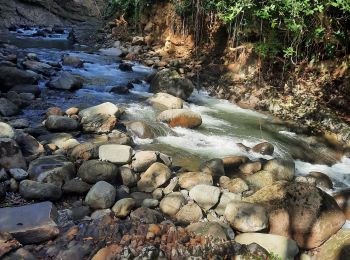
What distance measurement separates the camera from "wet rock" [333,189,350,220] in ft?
15.4

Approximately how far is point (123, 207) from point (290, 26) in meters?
4.97

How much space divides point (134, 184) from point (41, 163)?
1.17m

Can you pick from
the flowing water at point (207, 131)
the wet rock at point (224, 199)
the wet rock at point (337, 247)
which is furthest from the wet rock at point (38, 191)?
the wet rock at point (337, 247)

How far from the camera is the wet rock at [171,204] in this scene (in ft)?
14.0

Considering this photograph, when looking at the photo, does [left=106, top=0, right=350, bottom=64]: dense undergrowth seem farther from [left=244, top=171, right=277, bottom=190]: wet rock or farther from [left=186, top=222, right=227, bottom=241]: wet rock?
[left=186, top=222, right=227, bottom=241]: wet rock

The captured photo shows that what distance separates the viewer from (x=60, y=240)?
139 inches

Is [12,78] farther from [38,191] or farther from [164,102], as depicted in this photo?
[38,191]

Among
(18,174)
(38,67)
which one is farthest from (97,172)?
(38,67)

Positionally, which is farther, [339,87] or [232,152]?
[339,87]

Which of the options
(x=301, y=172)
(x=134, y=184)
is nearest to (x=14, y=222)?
(x=134, y=184)

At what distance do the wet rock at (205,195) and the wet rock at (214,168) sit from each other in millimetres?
615

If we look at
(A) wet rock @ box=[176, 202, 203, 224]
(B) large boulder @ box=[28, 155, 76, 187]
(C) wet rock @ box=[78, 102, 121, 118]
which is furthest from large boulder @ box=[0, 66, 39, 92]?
(A) wet rock @ box=[176, 202, 203, 224]

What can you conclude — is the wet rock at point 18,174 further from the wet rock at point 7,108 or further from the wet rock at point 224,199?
the wet rock at point 7,108

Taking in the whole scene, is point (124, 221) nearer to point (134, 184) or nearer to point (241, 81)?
point (134, 184)
